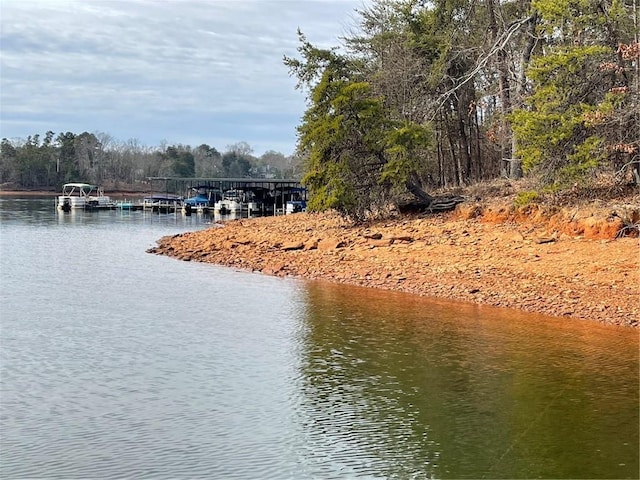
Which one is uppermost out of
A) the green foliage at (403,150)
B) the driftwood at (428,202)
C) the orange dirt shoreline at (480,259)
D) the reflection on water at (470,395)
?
the green foliage at (403,150)

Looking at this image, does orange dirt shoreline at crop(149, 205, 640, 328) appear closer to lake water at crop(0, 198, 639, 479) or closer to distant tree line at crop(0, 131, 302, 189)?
lake water at crop(0, 198, 639, 479)

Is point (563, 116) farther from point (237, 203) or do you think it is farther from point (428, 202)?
point (237, 203)

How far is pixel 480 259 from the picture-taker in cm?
2045

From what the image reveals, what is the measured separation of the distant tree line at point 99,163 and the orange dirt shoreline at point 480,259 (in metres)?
90.9

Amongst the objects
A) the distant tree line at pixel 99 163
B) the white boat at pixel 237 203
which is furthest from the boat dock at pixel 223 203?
the distant tree line at pixel 99 163

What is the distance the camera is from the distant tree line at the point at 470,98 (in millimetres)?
21000

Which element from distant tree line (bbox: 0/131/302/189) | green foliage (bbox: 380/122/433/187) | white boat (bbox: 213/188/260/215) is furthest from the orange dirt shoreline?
distant tree line (bbox: 0/131/302/189)

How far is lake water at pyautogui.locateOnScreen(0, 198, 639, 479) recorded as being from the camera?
8.20 m

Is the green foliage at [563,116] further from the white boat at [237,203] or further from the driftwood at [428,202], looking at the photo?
the white boat at [237,203]

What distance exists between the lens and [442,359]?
1283 centimetres

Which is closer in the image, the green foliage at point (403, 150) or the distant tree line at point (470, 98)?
the distant tree line at point (470, 98)

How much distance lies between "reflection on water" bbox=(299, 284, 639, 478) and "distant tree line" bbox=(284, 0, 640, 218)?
7.21m

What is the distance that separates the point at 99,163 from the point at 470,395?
451 feet

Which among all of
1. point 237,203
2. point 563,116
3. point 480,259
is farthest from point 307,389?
point 237,203
